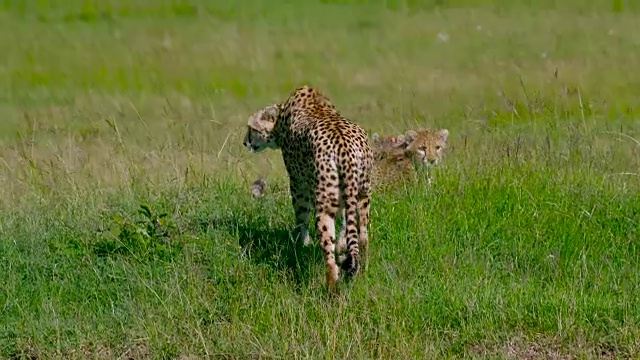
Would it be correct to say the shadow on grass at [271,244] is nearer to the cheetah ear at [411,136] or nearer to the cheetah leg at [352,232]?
the cheetah leg at [352,232]

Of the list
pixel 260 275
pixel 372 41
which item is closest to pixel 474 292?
pixel 260 275

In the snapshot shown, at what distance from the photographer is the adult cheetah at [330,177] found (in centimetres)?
553

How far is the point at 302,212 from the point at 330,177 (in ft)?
2.74

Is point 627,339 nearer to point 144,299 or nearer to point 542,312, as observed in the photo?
point 542,312

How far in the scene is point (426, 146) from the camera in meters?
8.41

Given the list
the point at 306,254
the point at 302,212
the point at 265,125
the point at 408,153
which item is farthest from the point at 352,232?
the point at 408,153

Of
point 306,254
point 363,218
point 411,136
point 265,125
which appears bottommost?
point 306,254

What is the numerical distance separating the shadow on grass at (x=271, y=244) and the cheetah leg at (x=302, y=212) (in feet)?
0.18

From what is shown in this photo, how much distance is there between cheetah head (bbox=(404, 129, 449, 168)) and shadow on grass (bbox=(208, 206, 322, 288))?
75.1 inches

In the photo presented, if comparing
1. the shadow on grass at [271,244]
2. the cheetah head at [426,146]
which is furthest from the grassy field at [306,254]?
the cheetah head at [426,146]

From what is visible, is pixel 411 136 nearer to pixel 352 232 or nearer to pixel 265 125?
pixel 265 125

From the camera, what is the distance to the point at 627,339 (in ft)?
16.6

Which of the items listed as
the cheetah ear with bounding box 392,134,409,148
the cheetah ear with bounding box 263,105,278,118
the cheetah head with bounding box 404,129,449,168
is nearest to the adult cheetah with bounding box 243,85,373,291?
the cheetah ear with bounding box 263,105,278,118

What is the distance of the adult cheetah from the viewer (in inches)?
218
